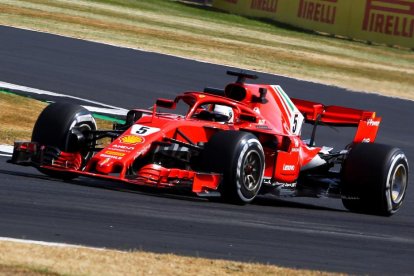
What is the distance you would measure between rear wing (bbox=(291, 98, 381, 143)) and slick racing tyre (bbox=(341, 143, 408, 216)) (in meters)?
0.86

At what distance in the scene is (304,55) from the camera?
32.2m

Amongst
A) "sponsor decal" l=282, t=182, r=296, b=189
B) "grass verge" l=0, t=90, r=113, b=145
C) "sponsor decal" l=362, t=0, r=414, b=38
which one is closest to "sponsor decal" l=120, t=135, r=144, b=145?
"sponsor decal" l=282, t=182, r=296, b=189

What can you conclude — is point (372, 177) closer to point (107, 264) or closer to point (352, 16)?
point (107, 264)

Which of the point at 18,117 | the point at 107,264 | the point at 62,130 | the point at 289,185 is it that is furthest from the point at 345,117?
the point at 107,264

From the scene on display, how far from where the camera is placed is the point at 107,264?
24.5ft

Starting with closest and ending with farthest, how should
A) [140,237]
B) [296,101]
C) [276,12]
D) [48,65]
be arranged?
[140,237]
[296,101]
[48,65]
[276,12]

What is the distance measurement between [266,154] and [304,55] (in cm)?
2018

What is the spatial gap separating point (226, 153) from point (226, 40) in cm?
2248

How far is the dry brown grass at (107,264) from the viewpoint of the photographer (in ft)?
23.6

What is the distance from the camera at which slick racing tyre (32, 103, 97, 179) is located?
11.8 m

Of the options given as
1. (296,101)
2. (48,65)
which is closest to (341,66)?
(48,65)

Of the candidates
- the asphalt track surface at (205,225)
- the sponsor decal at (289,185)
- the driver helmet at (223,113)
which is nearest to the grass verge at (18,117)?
the asphalt track surface at (205,225)

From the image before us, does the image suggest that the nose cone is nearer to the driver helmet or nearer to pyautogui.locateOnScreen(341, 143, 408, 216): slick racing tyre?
the driver helmet

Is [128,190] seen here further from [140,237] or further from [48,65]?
[48,65]
